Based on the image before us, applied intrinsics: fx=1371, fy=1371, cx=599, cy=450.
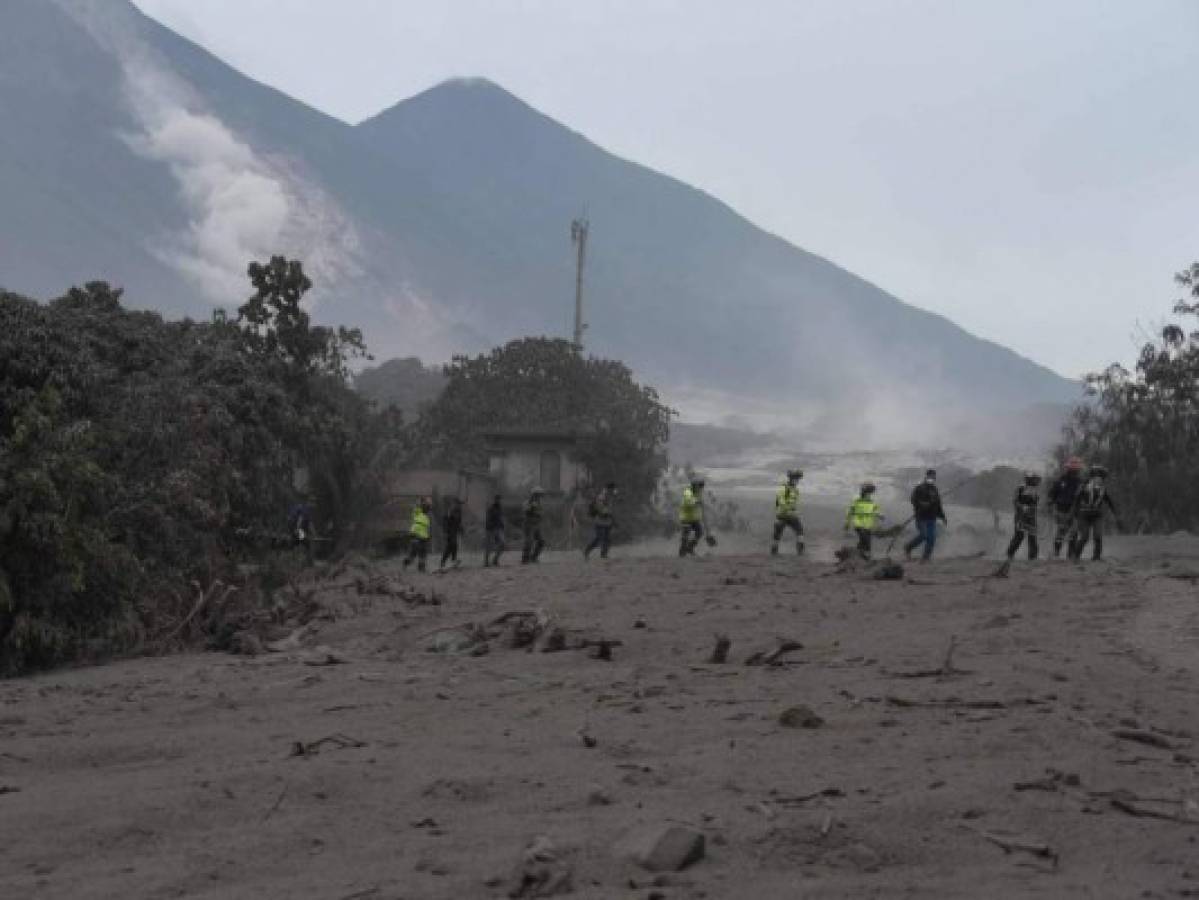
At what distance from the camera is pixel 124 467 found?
18.8 meters

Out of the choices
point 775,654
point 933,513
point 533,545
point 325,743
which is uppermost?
point 933,513

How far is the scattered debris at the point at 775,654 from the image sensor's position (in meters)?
10.3

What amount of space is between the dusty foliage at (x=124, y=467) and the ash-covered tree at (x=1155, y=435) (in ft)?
81.2

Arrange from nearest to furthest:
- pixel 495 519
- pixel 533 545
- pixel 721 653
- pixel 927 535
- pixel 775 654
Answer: pixel 775 654, pixel 721 653, pixel 927 535, pixel 495 519, pixel 533 545

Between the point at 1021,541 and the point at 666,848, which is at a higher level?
the point at 1021,541

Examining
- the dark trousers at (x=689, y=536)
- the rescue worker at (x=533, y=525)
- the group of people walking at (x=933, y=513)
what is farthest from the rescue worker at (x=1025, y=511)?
the rescue worker at (x=533, y=525)

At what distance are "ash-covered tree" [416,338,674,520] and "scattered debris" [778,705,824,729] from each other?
137ft

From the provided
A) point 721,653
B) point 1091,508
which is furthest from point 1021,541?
point 721,653

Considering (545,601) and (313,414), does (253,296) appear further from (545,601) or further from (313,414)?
(545,601)

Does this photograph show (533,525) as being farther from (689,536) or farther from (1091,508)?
(1091,508)

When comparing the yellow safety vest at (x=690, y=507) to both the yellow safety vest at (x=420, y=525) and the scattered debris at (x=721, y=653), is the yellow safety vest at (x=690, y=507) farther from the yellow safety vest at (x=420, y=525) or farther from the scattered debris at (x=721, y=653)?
the scattered debris at (x=721, y=653)

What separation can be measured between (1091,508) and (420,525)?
38.0 feet

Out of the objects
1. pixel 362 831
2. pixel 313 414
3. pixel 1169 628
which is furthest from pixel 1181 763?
pixel 313 414

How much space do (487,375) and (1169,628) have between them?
4394 cm
